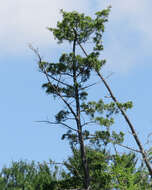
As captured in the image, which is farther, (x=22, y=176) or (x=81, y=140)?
(x=22, y=176)

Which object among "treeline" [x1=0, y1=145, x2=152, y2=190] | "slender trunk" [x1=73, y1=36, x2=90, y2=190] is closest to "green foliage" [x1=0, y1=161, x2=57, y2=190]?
"treeline" [x1=0, y1=145, x2=152, y2=190]

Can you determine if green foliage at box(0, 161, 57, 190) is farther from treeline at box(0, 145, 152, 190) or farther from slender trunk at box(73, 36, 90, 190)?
slender trunk at box(73, 36, 90, 190)

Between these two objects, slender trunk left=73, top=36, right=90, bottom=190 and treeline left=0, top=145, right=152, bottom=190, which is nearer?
treeline left=0, top=145, right=152, bottom=190

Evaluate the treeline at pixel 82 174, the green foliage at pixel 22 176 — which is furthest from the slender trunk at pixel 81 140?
the green foliage at pixel 22 176

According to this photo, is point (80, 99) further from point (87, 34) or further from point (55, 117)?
point (87, 34)

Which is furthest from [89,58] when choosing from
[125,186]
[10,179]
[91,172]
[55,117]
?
[10,179]

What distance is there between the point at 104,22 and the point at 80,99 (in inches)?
172

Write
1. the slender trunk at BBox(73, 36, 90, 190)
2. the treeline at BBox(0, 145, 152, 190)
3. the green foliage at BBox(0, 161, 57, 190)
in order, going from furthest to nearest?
1. the green foliage at BBox(0, 161, 57, 190)
2. the slender trunk at BBox(73, 36, 90, 190)
3. the treeline at BBox(0, 145, 152, 190)

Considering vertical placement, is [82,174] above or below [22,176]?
below

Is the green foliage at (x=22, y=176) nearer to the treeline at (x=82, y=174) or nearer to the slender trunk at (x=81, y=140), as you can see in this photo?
the treeline at (x=82, y=174)

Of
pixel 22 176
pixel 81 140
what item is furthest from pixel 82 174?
pixel 22 176

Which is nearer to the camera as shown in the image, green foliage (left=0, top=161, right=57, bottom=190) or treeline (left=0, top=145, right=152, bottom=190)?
treeline (left=0, top=145, right=152, bottom=190)

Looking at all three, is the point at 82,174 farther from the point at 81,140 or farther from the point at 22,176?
the point at 22,176

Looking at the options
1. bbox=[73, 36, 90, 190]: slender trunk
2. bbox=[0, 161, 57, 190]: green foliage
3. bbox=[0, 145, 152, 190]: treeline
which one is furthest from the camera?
bbox=[0, 161, 57, 190]: green foliage
